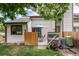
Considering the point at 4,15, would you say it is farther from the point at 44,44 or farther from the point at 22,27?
the point at 44,44

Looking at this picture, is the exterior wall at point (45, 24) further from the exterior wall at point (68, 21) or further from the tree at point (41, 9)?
the exterior wall at point (68, 21)

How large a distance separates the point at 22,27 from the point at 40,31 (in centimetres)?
25

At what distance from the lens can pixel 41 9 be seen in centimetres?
287

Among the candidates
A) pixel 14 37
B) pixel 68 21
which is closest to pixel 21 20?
pixel 14 37

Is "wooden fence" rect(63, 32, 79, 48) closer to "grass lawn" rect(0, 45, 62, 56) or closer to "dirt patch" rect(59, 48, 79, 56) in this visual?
"dirt patch" rect(59, 48, 79, 56)

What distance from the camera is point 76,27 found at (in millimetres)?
2801

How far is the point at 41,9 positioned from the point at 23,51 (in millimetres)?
626

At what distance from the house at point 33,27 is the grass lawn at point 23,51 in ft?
0.32

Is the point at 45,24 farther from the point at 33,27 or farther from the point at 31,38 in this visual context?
the point at 31,38

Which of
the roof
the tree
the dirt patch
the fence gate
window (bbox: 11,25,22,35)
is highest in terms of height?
the tree

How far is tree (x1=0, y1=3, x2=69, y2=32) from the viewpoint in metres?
2.83

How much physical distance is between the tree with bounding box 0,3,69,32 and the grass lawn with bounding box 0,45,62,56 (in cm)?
34

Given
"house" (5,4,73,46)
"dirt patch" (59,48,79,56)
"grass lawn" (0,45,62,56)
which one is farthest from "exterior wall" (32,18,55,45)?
"dirt patch" (59,48,79,56)

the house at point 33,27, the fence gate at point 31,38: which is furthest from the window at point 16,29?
the fence gate at point 31,38
